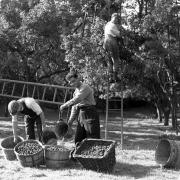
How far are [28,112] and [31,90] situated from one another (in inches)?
398

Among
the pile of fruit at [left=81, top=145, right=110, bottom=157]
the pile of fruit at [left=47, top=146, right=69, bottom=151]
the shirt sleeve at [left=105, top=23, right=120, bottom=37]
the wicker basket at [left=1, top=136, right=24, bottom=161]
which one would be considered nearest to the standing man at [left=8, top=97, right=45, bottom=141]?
the wicker basket at [left=1, top=136, right=24, bottom=161]

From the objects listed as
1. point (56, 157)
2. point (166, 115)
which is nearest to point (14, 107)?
point (56, 157)

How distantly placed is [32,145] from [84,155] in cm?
108

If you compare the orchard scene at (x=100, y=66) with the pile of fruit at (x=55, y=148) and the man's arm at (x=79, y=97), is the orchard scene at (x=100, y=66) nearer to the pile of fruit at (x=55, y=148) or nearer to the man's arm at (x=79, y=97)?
the pile of fruit at (x=55, y=148)

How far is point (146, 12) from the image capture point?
12.3 m

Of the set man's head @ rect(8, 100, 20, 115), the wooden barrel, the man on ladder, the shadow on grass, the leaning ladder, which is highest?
the man on ladder

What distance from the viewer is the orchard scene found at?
6.58 m

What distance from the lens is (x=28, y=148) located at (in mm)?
6781

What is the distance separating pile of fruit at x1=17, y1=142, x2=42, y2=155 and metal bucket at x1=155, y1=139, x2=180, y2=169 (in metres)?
2.20

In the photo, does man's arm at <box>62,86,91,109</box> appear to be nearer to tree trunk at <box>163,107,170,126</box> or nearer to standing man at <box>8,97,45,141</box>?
standing man at <box>8,97,45,141</box>

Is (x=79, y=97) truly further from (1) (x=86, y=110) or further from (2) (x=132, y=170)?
(2) (x=132, y=170)

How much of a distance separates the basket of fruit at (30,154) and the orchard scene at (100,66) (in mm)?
18

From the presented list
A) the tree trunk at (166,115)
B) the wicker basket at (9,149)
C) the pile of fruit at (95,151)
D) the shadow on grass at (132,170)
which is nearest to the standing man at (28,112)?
the wicker basket at (9,149)

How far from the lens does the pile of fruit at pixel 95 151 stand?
6.47 m
